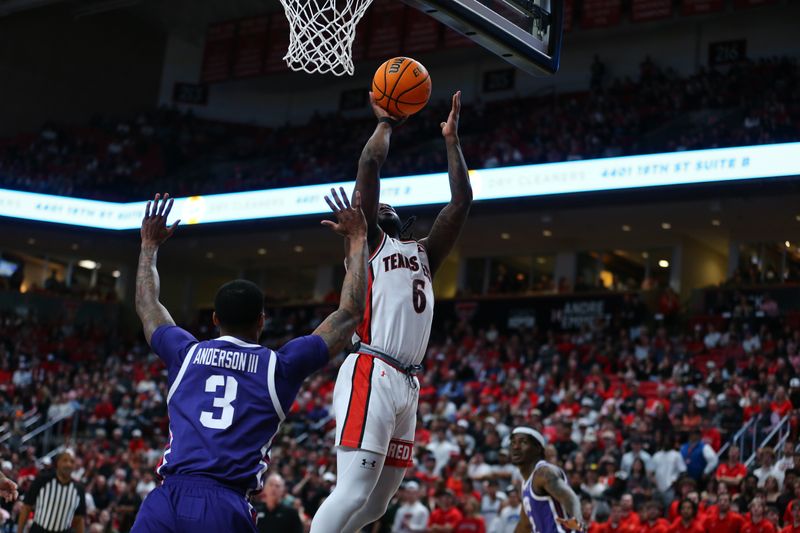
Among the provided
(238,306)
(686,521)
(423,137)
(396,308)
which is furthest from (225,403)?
(423,137)

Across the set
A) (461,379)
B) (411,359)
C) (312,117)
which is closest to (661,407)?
(461,379)

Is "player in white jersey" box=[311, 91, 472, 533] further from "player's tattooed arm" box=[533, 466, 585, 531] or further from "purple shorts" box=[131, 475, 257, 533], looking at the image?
"player's tattooed arm" box=[533, 466, 585, 531]

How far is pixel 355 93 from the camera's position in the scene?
117ft

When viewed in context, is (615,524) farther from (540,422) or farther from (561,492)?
(561,492)

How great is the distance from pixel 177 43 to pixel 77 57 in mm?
3619

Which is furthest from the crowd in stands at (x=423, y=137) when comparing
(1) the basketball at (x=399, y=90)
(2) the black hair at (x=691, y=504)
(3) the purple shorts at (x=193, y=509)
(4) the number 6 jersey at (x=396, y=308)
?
(3) the purple shorts at (x=193, y=509)

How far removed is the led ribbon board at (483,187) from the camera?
21.0m

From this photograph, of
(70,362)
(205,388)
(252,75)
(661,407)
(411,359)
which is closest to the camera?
(205,388)

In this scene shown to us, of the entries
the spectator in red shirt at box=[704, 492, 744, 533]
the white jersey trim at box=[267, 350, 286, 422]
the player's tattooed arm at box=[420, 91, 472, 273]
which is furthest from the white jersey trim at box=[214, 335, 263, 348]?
the spectator in red shirt at box=[704, 492, 744, 533]

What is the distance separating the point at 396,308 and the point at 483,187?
18.6 metres

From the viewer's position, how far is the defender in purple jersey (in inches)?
325

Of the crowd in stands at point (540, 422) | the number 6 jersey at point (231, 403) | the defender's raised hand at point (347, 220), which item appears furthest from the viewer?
the crowd in stands at point (540, 422)

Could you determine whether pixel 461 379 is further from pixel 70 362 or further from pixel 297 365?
pixel 297 365

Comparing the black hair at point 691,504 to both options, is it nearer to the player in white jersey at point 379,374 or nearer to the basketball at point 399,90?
the player in white jersey at point 379,374
